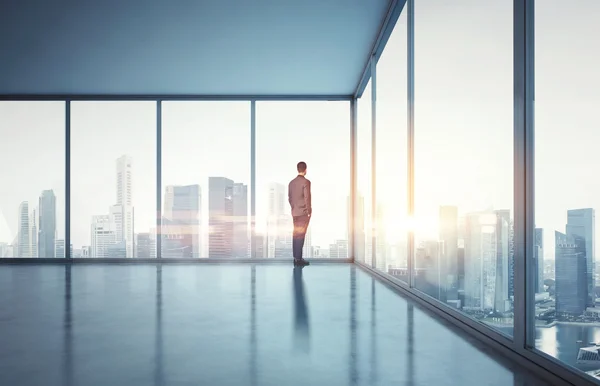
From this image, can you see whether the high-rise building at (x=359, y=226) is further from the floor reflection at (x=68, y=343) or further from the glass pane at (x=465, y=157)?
the floor reflection at (x=68, y=343)

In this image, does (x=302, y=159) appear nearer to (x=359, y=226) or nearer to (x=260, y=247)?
(x=359, y=226)


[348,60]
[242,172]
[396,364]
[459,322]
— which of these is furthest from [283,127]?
[396,364]

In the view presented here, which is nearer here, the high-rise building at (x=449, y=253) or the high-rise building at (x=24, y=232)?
the high-rise building at (x=449, y=253)

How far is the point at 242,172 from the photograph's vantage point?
7.64 m

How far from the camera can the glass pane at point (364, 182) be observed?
21.3 feet

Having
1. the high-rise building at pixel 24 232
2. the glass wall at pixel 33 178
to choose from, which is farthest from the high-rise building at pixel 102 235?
the high-rise building at pixel 24 232

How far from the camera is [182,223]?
7.76 m

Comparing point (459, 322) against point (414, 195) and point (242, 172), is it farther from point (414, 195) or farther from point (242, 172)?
point (242, 172)

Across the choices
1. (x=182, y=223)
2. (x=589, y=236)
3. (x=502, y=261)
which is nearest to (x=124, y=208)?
(x=182, y=223)

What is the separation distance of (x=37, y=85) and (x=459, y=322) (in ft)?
23.2

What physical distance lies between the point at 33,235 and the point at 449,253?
7170 millimetres

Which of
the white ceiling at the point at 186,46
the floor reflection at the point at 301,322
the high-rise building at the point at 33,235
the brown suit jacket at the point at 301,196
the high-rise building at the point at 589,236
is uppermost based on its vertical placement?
the white ceiling at the point at 186,46

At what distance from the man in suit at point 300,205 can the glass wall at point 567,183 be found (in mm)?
4633

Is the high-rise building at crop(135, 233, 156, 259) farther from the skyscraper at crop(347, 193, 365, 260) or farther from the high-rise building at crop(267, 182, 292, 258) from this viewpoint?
the skyscraper at crop(347, 193, 365, 260)
